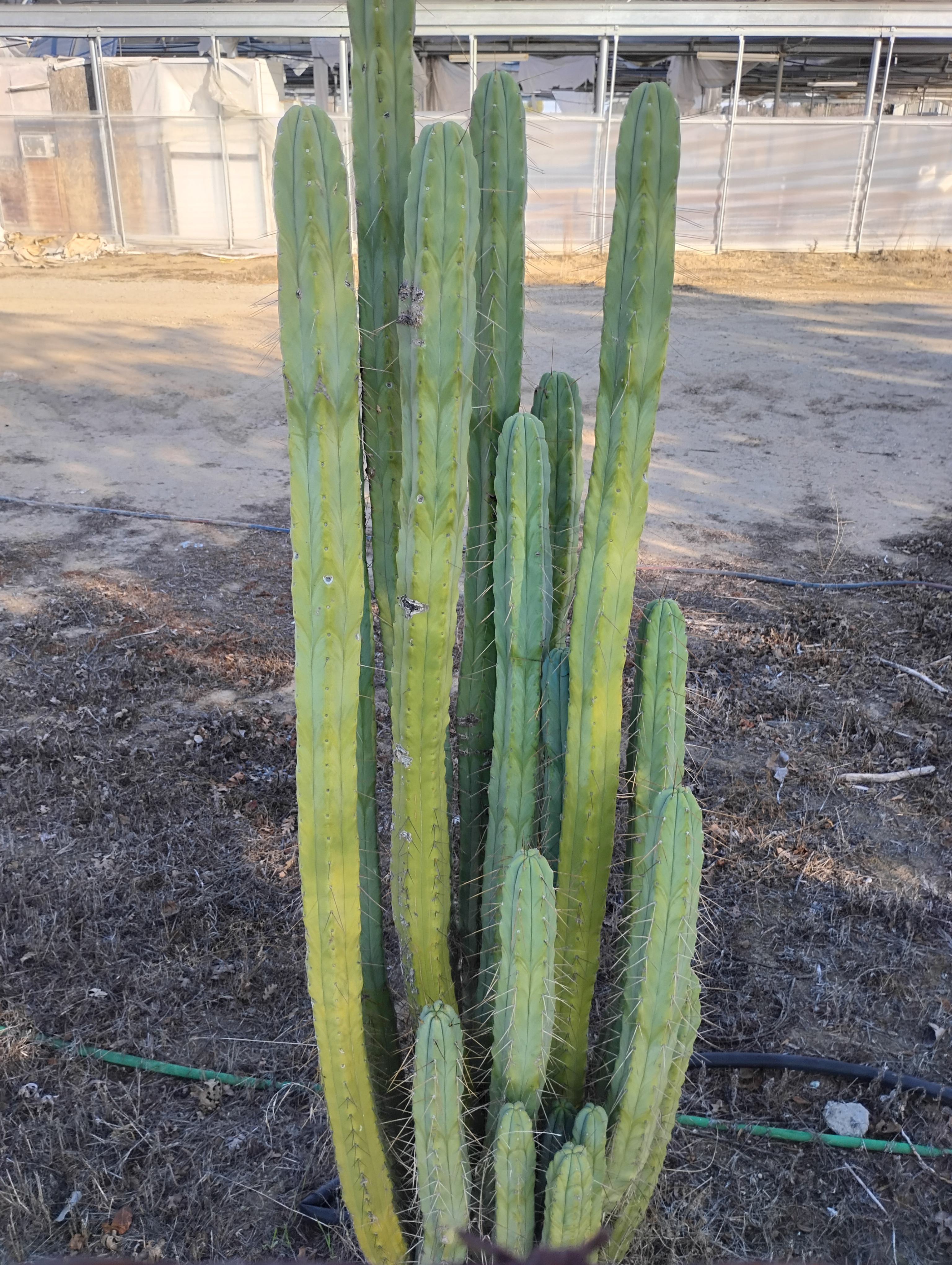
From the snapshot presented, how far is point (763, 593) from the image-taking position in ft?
18.3

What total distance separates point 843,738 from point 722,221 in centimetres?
1485

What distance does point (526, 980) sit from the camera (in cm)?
183

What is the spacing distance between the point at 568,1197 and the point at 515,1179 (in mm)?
108

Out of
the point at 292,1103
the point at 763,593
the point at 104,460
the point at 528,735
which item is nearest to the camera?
the point at 528,735

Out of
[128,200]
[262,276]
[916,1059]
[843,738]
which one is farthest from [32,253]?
[916,1059]

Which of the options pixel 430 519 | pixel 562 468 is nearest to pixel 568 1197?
pixel 430 519

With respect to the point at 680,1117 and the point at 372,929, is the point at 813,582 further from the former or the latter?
the point at 372,929

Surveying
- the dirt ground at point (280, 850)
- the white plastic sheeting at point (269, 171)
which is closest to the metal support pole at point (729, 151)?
the white plastic sheeting at point (269, 171)

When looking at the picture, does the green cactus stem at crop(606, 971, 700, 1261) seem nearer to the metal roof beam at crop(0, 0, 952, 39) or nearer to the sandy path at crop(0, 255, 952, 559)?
→ the sandy path at crop(0, 255, 952, 559)

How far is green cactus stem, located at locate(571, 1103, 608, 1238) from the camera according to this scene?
6.26ft

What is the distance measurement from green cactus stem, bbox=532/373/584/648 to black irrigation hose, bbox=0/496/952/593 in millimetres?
3621

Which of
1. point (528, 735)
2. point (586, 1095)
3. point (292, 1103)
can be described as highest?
point (528, 735)

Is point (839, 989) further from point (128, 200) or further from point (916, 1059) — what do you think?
point (128, 200)

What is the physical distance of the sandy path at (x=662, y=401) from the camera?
6.96m
